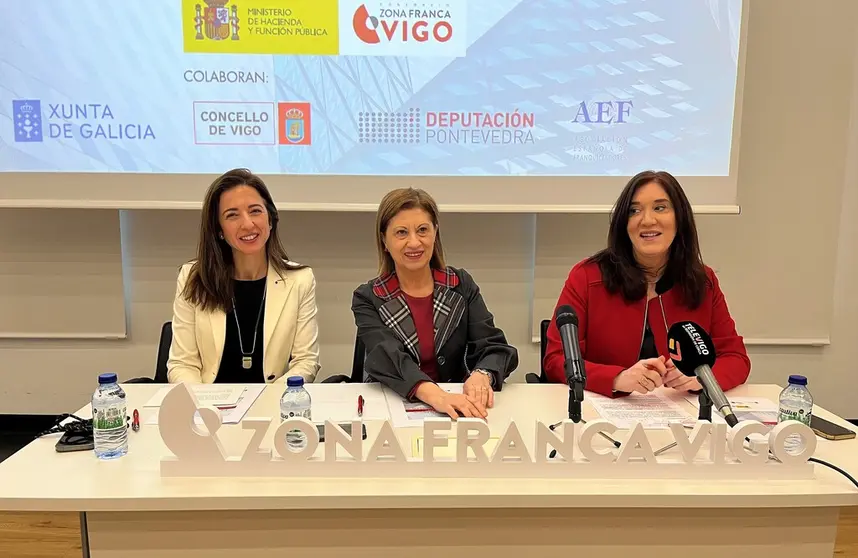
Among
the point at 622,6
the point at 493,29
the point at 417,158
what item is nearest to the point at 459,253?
the point at 417,158

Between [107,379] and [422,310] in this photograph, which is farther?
[422,310]

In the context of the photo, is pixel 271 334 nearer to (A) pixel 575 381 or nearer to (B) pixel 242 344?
(B) pixel 242 344

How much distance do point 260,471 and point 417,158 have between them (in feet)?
6.22

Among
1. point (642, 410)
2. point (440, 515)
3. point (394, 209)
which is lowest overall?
point (440, 515)

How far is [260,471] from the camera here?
127cm

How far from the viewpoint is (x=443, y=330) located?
6.45 feet

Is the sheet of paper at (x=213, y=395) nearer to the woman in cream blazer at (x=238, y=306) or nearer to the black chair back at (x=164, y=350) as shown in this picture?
the woman in cream blazer at (x=238, y=306)

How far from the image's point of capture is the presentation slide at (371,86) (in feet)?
8.82

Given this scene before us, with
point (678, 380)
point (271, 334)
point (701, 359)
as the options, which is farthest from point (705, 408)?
point (271, 334)

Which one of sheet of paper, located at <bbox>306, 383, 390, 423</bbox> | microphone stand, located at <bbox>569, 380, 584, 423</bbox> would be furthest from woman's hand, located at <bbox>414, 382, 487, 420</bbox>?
microphone stand, located at <bbox>569, 380, 584, 423</bbox>

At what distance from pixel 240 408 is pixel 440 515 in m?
0.68

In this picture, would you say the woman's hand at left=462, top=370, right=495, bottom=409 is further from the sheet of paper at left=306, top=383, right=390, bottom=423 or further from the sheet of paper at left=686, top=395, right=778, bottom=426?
the sheet of paper at left=686, top=395, right=778, bottom=426

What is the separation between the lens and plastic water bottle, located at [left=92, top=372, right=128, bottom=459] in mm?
1327

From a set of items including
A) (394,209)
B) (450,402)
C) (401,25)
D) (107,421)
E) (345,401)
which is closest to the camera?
(107,421)
